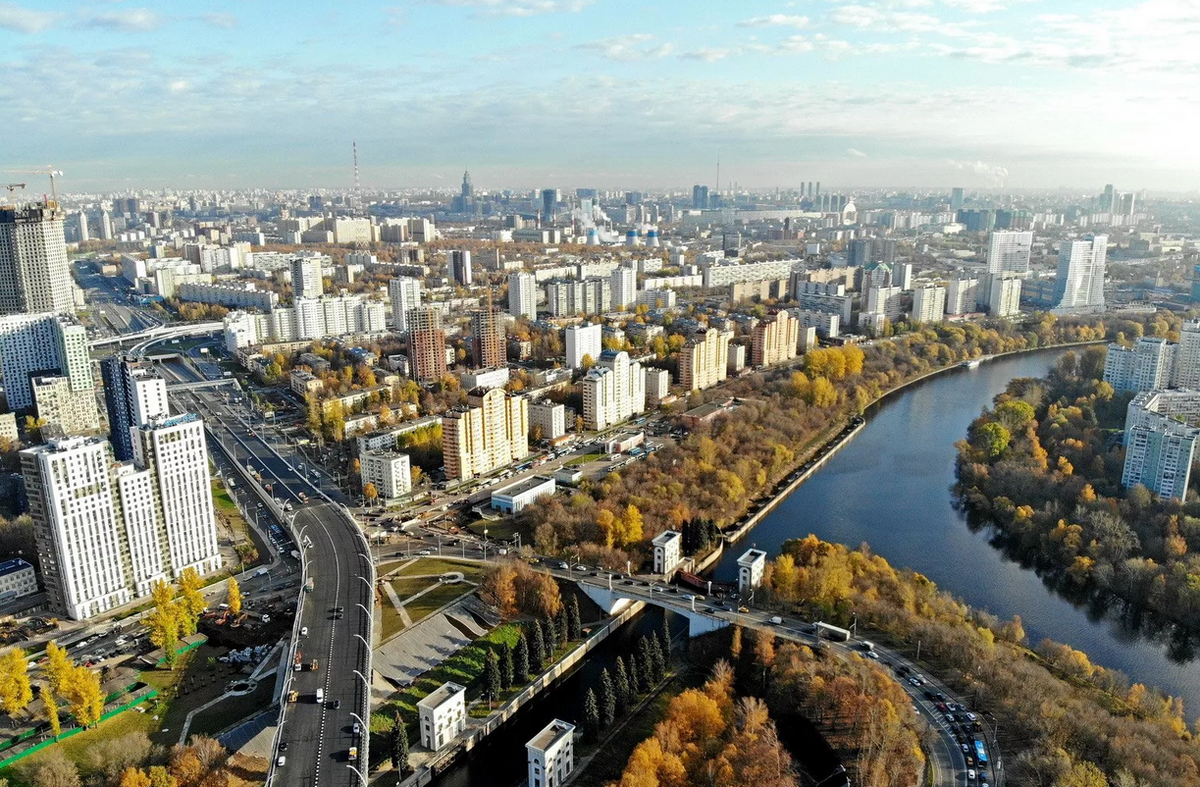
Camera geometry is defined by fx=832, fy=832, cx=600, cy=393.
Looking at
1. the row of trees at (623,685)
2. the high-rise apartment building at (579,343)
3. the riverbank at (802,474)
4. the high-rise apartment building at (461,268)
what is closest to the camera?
the row of trees at (623,685)

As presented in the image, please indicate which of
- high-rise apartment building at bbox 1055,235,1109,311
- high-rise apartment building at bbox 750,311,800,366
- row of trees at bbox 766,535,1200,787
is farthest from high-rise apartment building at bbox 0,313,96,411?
high-rise apartment building at bbox 1055,235,1109,311

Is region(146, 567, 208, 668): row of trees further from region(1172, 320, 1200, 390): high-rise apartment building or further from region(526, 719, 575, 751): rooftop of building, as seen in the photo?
region(1172, 320, 1200, 390): high-rise apartment building

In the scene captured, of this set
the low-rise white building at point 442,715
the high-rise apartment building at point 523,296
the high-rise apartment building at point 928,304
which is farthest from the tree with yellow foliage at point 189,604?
the high-rise apartment building at point 928,304

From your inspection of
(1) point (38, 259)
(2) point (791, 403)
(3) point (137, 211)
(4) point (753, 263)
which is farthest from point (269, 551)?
(3) point (137, 211)

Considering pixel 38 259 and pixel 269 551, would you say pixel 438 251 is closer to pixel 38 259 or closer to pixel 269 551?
pixel 38 259

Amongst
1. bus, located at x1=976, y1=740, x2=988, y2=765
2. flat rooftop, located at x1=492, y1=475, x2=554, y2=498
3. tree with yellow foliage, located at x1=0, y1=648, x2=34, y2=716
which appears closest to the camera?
bus, located at x1=976, y1=740, x2=988, y2=765

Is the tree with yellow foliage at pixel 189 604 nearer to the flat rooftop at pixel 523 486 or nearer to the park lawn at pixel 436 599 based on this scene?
the park lawn at pixel 436 599
